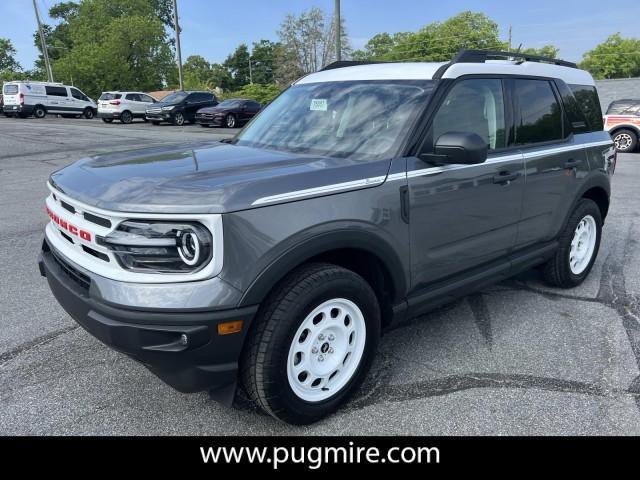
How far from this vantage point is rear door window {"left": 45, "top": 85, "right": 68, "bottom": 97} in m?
30.7

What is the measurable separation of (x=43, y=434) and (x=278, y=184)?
174 centimetres

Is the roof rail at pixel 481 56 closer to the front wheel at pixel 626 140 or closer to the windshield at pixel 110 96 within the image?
the front wheel at pixel 626 140

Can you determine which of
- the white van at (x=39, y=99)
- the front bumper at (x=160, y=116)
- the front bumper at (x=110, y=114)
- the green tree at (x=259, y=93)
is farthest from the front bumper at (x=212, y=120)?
the green tree at (x=259, y=93)

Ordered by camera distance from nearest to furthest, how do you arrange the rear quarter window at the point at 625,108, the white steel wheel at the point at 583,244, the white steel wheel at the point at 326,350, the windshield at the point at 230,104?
the white steel wheel at the point at 326,350, the white steel wheel at the point at 583,244, the rear quarter window at the point at 625,108, the windshield at the point at 230,104

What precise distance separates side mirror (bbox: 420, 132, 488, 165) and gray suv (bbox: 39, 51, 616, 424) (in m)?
0.01

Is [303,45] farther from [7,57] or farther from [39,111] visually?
[7,57]

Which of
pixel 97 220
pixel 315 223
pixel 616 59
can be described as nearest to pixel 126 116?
pixel 97 220

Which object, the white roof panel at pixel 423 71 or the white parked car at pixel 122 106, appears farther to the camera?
the white parked car at pixel 122 106

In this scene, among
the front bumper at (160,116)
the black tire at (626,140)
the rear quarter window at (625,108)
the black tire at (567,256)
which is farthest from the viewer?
the front bumper at (160,116)

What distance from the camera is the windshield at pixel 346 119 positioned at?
311cm

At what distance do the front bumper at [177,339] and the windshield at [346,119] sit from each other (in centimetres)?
130

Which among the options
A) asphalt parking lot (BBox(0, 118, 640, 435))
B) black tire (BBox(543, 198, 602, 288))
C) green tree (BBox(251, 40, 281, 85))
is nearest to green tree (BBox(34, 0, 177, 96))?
green tree (BBox(251, 40, 281, 85))

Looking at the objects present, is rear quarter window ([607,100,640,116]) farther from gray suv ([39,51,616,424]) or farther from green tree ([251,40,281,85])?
green tree ([251,40,281,85])
